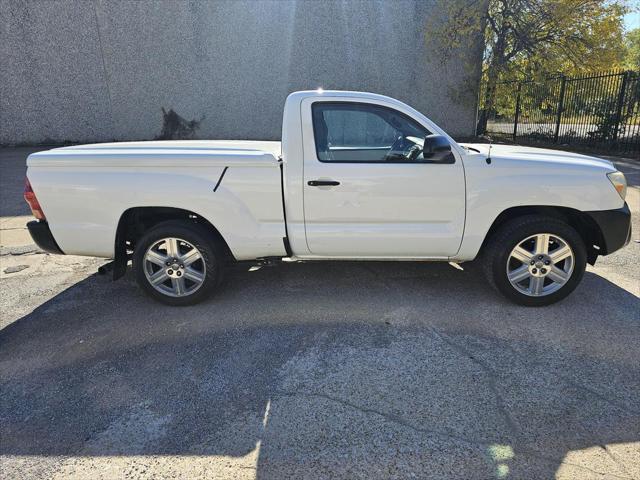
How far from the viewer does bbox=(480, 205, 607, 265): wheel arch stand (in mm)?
3805

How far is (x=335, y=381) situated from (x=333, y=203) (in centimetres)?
148

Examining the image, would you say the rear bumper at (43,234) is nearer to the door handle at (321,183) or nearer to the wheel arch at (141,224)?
the wheel arch at (141,224)

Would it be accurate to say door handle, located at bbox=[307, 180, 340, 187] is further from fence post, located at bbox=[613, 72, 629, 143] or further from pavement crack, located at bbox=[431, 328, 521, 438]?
fence post, located at bbox=[613, 72, 629, 143]

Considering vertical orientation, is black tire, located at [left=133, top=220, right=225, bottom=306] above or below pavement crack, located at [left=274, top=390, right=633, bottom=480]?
above

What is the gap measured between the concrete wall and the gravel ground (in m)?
13.2

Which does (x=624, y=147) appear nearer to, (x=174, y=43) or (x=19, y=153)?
(x=174, y=43)

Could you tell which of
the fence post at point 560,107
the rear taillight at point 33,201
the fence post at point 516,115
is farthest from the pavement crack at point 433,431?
the fence post at point 516,115

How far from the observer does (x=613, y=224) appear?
3.69 meters

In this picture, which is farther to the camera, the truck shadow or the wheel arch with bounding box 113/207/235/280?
the wheel arch with bounding box 113/207/235/280

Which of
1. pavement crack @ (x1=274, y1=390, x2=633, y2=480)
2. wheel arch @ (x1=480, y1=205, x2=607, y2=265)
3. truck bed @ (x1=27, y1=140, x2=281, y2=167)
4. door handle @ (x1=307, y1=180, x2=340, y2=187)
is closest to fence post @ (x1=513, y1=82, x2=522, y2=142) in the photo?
wheel arch @ (x1=480, y1=205, x2=607, y2=265)

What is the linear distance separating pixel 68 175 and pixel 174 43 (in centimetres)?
1391

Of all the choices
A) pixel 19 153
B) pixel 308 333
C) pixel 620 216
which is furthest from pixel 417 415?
pixel 19 153

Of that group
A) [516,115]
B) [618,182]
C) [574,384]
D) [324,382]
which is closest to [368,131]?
[618,182]

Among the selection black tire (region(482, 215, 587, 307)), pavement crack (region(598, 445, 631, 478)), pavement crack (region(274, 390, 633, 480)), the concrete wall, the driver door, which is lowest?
pavement crack (region(598, 445, 631, 478))
